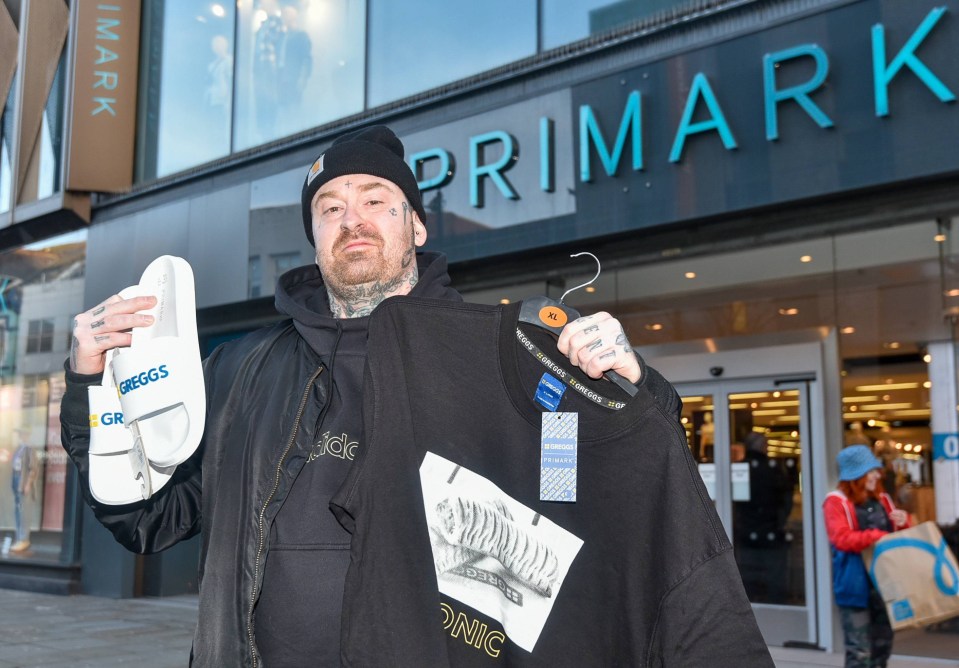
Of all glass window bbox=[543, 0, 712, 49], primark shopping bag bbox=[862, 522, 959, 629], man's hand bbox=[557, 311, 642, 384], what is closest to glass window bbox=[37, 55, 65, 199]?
glass window bbox=[543, 0, 712, 49]

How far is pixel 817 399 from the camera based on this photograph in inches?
331

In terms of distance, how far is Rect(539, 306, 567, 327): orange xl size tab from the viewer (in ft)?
6.73

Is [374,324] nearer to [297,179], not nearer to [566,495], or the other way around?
[566,495]

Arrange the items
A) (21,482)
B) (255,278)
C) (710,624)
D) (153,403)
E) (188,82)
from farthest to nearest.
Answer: (21,482) → (188,82) → (255,278) → (153,403) → (710,624)

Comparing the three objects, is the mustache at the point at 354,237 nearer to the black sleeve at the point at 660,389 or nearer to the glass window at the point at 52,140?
the black sleeve at the point at 660,389

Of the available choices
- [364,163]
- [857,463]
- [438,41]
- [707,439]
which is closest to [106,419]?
[364,163]

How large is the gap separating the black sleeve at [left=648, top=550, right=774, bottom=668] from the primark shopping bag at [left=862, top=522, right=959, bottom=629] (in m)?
4.96

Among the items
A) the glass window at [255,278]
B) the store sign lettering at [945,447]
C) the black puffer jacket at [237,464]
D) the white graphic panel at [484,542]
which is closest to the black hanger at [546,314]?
the white graphic panel at [484,542]

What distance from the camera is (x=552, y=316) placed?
206 cm

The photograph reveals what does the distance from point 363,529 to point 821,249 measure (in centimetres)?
685

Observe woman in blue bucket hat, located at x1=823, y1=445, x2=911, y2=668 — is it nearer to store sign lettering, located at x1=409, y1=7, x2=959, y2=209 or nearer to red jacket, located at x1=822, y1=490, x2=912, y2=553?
red jacket, located at x1=822, y1=490, x2=912, y2=553

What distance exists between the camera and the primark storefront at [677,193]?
7145mm

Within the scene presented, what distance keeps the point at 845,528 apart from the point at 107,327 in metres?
5.45

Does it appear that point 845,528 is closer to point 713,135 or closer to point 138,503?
point 713,135
